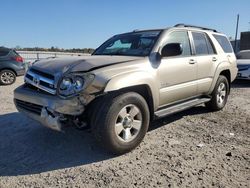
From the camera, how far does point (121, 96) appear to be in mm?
4004

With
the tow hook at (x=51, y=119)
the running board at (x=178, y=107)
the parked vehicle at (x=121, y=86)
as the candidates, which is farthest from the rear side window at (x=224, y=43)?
the tow hook at (x=51, y=119)

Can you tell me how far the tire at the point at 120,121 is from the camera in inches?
150

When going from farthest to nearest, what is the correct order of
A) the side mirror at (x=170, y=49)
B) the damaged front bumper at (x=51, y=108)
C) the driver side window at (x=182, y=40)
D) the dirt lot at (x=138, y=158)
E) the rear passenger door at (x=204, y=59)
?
the rear passenger door at (x=204, y=59)
the driver side window at (x=182, y=40)
the side mirror at (x=170, y=49)
the damaged front bumper at (x=51, y=108)
the dirt lot at (x=138, y=158)

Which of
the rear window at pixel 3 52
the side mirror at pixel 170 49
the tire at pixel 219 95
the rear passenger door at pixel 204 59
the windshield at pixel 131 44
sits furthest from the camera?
the rear window at pixel 3 52

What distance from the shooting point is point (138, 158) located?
4043mm

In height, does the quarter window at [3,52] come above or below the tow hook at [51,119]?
above

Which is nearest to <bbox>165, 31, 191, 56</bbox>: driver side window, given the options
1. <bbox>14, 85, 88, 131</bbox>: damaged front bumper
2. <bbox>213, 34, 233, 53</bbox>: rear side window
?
<bbox>213, 34, 233, 53</bbox>: rear side window

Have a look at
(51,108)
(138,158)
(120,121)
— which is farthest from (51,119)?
(138,158)

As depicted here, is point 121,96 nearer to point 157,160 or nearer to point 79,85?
point 79,85

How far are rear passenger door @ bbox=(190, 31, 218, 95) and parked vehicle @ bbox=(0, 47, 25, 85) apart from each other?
7.65 meters

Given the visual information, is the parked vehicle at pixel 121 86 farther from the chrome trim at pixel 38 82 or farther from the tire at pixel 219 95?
the tire at pixel 219 95

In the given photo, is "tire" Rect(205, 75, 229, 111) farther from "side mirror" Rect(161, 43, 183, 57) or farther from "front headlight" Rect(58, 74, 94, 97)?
"front headlight" Rect(58, 74, 94, 97)

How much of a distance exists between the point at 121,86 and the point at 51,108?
98cm

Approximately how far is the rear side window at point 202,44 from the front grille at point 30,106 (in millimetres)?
3276
